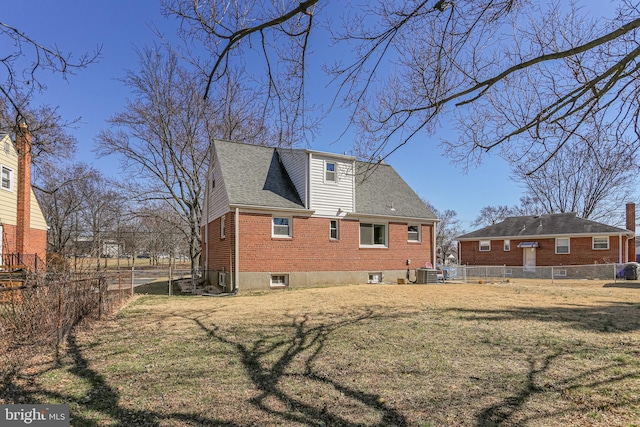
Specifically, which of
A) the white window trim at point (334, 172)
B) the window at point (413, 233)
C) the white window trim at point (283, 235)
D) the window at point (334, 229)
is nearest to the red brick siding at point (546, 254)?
the window at point (413, 233)

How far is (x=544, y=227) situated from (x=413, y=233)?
16.4m

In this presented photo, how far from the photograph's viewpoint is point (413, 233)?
19812 mm

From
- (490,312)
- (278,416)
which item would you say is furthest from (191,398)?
(490,312)

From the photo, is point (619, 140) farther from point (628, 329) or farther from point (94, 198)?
point (94, 198)

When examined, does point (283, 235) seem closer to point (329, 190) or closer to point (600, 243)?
point (329, 190)

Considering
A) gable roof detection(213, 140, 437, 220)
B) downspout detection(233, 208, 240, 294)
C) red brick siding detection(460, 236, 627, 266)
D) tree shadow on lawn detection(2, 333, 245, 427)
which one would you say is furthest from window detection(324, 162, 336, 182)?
red brick siding detection(460, 236, 627, 266)

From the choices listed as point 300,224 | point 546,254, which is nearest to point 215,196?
point 300,224

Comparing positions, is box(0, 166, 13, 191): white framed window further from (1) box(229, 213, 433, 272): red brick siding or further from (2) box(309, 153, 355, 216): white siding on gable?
(2) box(309, 153, 355, 216): white siding on gable

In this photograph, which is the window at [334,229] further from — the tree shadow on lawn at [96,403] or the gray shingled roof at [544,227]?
the gray shingled roof at [544,227]

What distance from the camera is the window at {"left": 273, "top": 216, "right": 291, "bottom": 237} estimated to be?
51.6ft

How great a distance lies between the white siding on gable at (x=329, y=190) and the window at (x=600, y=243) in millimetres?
21424

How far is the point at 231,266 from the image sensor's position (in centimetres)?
1460

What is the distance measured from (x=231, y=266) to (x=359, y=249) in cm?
645

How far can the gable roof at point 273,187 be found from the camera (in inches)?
608
